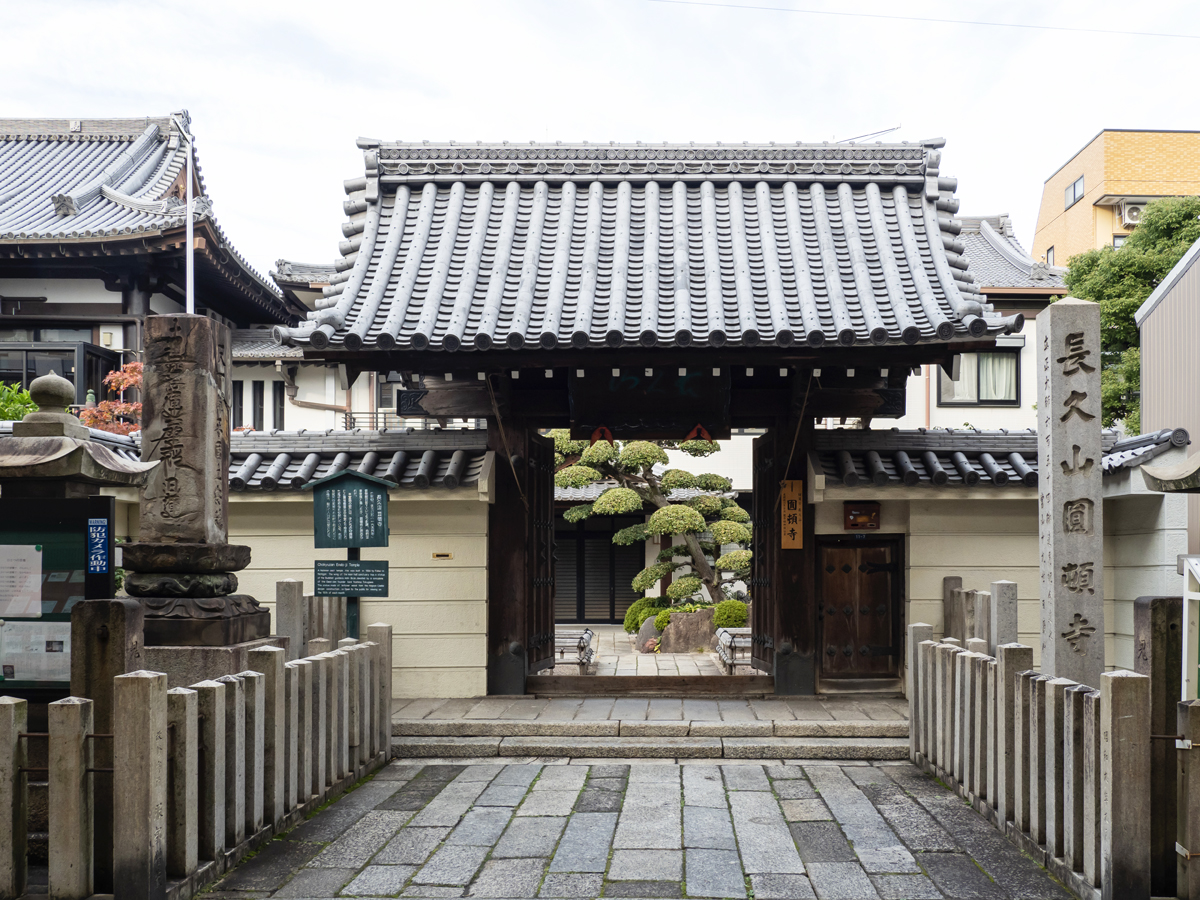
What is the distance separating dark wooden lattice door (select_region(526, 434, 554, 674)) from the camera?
10102 millimetres

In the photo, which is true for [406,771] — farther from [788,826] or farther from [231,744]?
[788,826]

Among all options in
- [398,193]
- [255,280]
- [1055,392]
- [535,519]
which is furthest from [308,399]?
[1055,392]

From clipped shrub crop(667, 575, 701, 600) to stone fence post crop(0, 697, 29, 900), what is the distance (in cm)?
1370

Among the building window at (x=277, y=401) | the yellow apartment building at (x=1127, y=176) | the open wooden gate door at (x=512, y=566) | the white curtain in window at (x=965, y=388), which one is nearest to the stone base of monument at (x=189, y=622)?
the open wooden gate door at (x=512, y=566)

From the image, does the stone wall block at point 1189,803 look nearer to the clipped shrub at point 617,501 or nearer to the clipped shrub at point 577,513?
the clipped shrub at point 617,501

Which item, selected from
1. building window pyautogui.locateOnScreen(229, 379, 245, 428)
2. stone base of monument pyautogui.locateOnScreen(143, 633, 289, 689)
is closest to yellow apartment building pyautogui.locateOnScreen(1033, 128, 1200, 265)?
building window pyautogui.locateOnScreen(229, 379, 245, 428)

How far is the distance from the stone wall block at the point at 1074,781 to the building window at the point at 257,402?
→ 2036 cm

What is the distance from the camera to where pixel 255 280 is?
66.5 ft

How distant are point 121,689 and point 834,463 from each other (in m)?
7.30

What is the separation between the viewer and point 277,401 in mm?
22141

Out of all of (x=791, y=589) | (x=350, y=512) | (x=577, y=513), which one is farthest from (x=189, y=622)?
(x=577, y=513)

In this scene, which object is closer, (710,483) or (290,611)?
(290,611)

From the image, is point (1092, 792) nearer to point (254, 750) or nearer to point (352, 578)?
point (254, 750)

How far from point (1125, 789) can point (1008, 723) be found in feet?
4.47
